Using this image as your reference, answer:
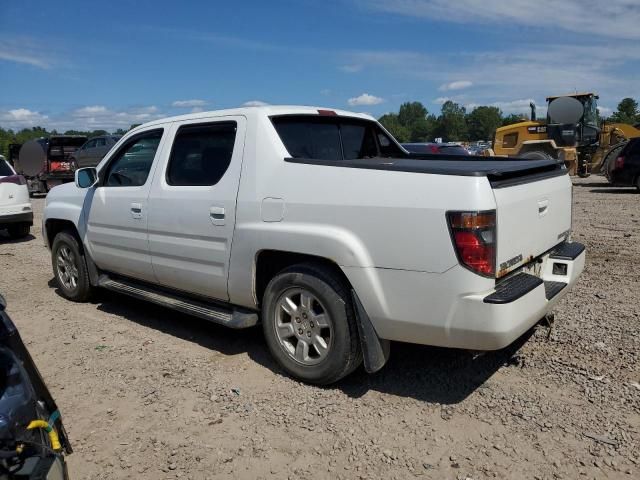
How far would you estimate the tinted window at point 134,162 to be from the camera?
4910 mm

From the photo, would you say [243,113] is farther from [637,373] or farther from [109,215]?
[637,373]

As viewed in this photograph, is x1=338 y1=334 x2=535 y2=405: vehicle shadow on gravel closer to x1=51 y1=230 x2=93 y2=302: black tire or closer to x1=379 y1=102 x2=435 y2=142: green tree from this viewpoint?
x1=51 y1=230 x2=93 y2=302: black tire

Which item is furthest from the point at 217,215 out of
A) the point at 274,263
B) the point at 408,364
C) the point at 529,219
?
the point at 529,219

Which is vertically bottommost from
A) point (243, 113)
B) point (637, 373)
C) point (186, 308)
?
point (637, 373)

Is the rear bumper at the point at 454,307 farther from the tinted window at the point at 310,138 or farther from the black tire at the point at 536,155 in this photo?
the black tire at the point at 536,155

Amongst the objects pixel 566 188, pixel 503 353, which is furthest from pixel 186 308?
pixel 566 188

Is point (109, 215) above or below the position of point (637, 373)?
above

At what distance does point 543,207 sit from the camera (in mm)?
3611

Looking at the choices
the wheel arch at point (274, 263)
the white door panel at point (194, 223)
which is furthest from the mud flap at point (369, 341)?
the white door panel at point (194, 223)

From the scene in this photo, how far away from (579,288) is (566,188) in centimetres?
202

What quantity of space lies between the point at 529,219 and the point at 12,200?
380 inches

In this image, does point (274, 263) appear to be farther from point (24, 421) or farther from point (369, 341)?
point (24, 421)

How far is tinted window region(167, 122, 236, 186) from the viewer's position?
13.7 feet

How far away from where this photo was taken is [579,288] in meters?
5.70
